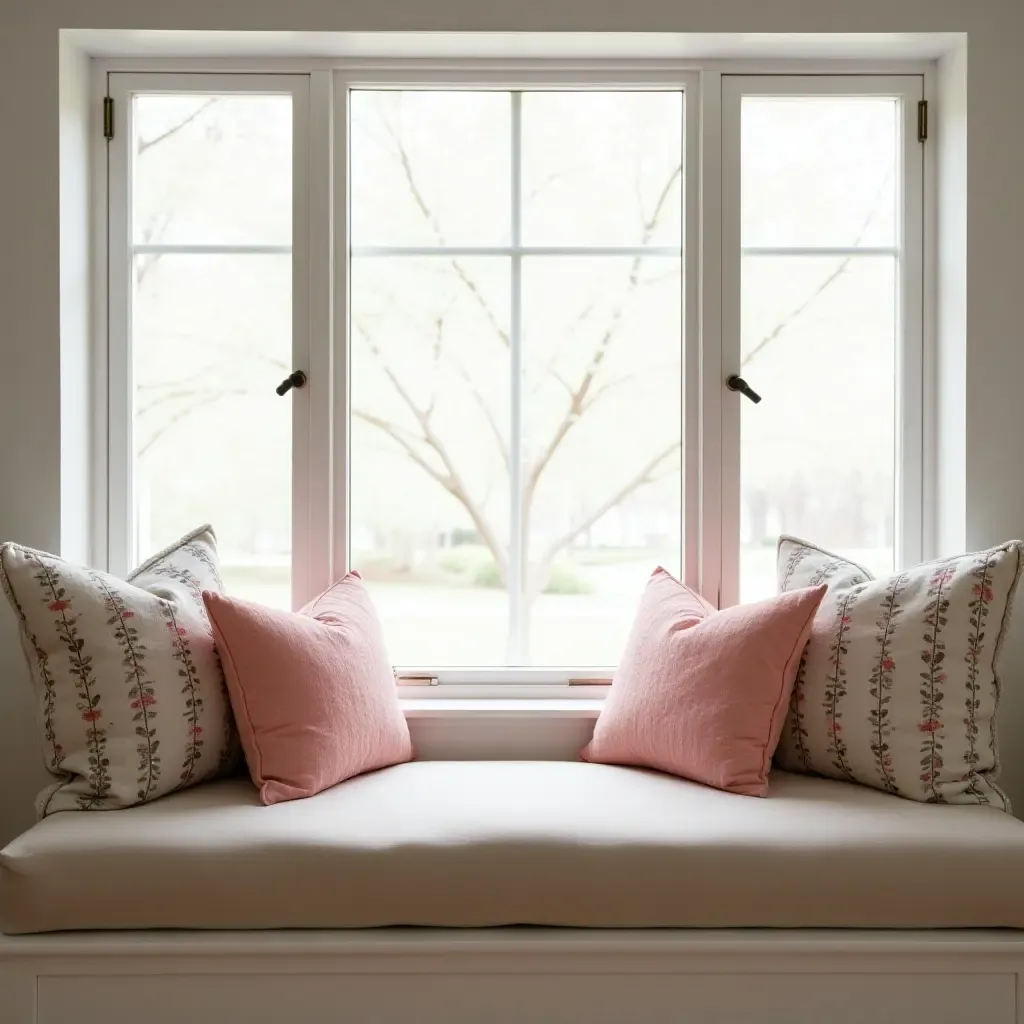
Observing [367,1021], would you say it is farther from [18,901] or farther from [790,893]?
[790,893]

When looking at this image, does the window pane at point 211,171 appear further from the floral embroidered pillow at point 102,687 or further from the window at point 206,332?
the floral embroidered pillow at point 102,687

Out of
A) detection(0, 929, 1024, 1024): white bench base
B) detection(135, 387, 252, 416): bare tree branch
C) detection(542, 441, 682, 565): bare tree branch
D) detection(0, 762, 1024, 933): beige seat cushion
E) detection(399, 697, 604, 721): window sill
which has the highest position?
detection(135, 387, 252, 416): bare tree branch

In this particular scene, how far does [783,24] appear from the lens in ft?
6.69

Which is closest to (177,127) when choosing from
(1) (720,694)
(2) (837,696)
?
(1) (720,694)

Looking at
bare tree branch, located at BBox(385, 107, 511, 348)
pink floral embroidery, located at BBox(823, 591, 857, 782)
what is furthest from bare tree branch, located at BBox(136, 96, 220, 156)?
pink floral embroidery, located at BBox(823, 591, 857, 782)

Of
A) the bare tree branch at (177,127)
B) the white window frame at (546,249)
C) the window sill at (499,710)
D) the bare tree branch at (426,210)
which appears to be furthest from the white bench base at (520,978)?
the bare tree branch at (177,127)

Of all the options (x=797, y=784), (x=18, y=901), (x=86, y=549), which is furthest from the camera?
(x=86, y=549)

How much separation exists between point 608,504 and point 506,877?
0.96 metres

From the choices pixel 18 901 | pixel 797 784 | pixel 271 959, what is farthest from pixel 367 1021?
pixel 797 784

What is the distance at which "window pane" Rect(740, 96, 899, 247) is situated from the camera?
2209 mm

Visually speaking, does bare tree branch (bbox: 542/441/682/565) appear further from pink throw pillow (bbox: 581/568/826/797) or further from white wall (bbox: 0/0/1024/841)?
white wall (bbox: 0/0/1024/841)

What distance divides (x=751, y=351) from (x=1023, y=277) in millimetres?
588

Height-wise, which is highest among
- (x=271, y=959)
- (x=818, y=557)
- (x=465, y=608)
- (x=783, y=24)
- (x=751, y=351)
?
(x=783, y=24)

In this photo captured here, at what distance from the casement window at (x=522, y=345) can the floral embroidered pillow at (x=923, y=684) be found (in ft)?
1.42
